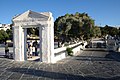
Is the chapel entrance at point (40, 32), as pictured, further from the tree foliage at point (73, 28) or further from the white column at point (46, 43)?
the tree foliage at point (73, 28)

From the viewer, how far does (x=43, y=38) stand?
17.3 metres

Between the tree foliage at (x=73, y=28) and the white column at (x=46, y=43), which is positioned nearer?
the white column at (x=46, y=43)

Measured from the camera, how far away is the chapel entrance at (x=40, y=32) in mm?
17172

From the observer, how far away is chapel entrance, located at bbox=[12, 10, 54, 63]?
17.2 meters

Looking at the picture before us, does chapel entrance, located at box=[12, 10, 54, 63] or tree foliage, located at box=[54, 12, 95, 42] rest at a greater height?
tree foliage, located at box=[54, 12, 95, 42]

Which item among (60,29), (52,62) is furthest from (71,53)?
(60,29)

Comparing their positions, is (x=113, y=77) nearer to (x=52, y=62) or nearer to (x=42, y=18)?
(x=52, y=62)

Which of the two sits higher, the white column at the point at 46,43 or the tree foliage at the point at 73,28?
the tree foliage at the point at 73,28

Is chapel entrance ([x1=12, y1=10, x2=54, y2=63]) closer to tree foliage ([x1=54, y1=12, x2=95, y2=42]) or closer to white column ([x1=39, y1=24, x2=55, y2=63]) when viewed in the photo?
white column ([x1=39, y1=24, x2=55, y2=63])

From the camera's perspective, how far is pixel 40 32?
57.3 feet

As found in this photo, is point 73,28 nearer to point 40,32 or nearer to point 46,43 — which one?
point 40,32

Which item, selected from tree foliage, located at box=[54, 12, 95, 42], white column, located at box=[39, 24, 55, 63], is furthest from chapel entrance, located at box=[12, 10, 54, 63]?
tree foliage, located at box=[54, 12, 95, 42]

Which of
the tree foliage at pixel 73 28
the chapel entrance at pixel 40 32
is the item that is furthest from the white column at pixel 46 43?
the tree foliage at pixel 73 28

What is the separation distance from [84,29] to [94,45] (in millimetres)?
8931
